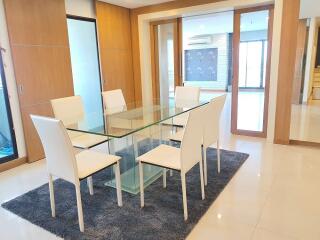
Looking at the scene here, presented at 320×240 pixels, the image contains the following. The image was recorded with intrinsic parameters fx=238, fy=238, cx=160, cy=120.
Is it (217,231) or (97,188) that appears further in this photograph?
(97,188)

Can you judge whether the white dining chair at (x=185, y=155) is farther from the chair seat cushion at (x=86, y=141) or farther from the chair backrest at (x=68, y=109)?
the chair backrest at (x=68, y=109)

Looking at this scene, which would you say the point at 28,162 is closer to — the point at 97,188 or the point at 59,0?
the point at 97,188

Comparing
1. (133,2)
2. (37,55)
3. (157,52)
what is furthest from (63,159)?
(157,52)

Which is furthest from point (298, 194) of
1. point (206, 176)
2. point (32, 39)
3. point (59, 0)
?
point (59, 0)

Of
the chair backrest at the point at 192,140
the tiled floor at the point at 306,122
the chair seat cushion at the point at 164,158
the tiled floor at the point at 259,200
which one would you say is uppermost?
the chair backrest at the point at 192,140

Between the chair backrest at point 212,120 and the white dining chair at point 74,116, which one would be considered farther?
the white dining chair at point 74,116

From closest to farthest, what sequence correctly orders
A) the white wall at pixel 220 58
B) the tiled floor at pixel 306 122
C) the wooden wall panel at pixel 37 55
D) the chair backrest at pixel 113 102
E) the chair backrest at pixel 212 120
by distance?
the chair backrest at pixel 212 120
the wooden wall panel at pixel 37 55
the chair backrest at pixel 113 102
the tiled floor at pixel 306 122
the white wall at pixel 220 58

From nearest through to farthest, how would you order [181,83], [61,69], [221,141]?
[61,69]
[221,141]
[181,83]

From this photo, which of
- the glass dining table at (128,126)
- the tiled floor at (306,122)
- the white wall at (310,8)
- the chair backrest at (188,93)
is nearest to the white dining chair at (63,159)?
the glass dining table at (128,126)

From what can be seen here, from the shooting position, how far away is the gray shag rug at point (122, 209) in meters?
1.87

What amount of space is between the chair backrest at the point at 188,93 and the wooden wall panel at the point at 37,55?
176 cm

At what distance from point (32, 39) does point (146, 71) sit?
2.23m

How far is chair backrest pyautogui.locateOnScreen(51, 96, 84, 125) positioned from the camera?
2.76m

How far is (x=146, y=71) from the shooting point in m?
4.93
